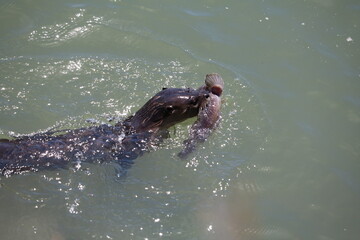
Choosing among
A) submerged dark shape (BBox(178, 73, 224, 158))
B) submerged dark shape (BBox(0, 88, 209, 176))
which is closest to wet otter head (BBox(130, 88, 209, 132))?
submerged dark shape (BBox(0, 88, 209, 176))

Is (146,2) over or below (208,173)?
over

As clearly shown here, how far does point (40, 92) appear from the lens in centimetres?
796

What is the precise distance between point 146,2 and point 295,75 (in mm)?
3980

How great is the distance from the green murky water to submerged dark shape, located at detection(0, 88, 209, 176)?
0.35m

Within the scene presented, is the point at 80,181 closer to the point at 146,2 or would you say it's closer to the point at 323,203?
the point at 323,203

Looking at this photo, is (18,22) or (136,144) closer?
(136,144)

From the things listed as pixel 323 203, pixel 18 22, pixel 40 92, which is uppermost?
pixel 18 22

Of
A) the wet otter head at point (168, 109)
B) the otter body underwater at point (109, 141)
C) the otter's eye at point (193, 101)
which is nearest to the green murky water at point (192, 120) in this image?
the otter body underwater at point (109, 141)

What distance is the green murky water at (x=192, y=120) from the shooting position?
642 cm

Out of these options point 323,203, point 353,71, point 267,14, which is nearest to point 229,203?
point 323,203

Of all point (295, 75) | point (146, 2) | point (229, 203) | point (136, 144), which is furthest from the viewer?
point (146, 2)

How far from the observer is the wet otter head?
619 cm

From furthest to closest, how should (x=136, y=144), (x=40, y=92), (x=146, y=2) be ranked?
(x=146, y=2) < (x=40, y=92) < (x=136, y=144)

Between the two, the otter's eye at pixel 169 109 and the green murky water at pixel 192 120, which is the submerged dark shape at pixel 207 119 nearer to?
the green murky water at pixel 192 120
